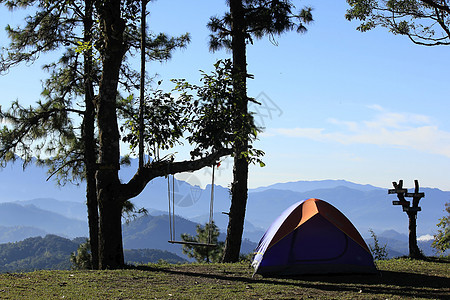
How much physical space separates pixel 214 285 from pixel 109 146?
4.50 metres

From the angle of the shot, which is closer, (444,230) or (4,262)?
(444,230)

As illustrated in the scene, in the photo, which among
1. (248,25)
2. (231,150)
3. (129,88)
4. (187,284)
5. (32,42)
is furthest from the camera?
(129,88)

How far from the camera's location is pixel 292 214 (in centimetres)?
1018

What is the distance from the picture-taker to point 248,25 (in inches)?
603

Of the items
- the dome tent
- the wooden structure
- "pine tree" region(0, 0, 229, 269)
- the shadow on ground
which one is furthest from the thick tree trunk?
the wooden structure

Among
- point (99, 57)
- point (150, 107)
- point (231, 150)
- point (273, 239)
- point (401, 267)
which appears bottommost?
point (401, 267)

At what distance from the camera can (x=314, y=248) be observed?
32.3 ft

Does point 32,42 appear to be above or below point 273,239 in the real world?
above

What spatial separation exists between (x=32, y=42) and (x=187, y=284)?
9.43 metres

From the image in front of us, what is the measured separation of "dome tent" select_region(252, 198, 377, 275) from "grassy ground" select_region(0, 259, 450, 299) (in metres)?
0.26

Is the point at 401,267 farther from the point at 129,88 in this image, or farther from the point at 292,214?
the point at 129,88

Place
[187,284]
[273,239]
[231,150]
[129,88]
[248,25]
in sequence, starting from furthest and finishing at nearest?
[129,88], [248,25], [231,150], [273,239], [187,284]

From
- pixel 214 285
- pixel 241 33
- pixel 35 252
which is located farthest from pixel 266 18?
pixel 35 252

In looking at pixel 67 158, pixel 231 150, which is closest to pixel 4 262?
pixel 67 158
